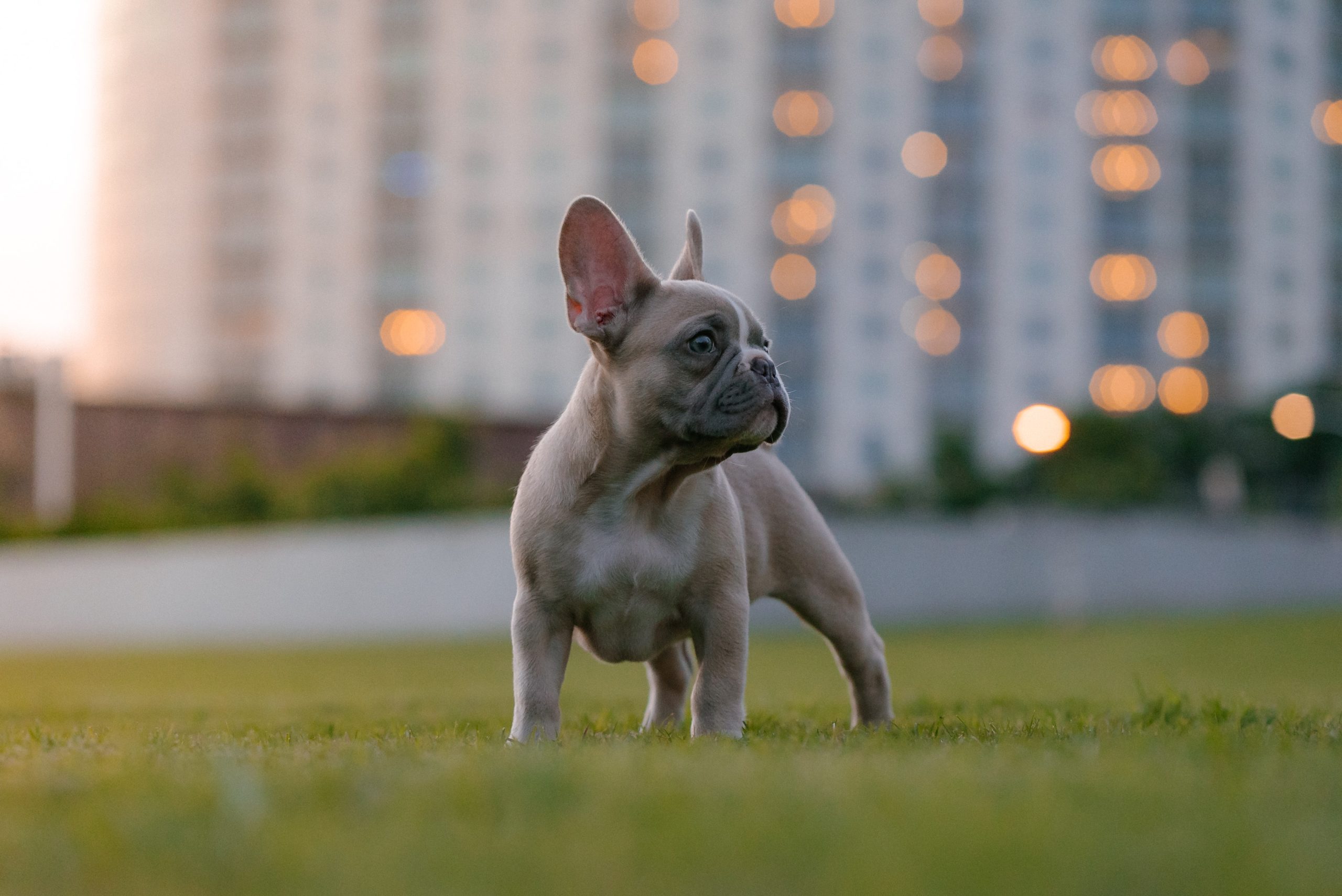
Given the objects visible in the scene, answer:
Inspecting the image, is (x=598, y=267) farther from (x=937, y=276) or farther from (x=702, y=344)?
(x=937, y=276)

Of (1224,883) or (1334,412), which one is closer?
(1224,883)

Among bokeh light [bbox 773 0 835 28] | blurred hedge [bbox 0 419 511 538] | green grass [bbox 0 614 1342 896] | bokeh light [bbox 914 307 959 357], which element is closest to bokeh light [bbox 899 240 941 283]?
bokeh light [bbox 914 307 959 357]

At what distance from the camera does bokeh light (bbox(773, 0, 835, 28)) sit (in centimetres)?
5406

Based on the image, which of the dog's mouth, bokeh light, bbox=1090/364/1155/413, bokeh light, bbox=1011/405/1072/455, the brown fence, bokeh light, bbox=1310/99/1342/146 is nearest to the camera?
the dog's mouth

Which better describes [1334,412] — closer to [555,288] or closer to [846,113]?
[846,113]

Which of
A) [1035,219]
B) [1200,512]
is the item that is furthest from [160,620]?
[1035,219]

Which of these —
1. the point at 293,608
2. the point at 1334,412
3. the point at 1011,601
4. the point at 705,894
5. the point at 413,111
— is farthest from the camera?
the point at 413,111

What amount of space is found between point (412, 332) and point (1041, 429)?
4366 centimetres

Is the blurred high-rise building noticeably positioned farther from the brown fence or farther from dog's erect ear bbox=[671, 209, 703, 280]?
dog's erect ear bbox=[671, 209, 703, 280]

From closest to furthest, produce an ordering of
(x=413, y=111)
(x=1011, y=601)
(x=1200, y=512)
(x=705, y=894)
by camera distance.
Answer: (x=705, y=894) < (x=1011, y=601) < (x=1200, y=512) < (x=413, y=111)

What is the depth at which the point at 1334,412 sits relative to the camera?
39469mm

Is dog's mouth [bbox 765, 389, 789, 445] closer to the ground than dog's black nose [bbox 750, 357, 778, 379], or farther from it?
closer to the ground

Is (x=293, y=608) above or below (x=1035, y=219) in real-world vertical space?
below

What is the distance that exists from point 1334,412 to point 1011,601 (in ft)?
70.6
